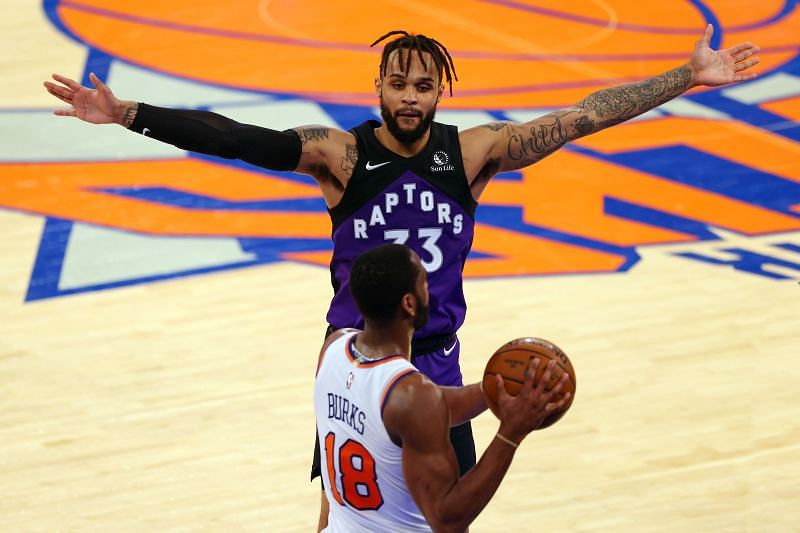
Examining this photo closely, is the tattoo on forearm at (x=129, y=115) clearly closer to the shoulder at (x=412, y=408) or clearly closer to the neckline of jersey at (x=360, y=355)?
the neckline of jersey at (x=360, y=355)

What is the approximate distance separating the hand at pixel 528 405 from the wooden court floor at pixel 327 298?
2618mm

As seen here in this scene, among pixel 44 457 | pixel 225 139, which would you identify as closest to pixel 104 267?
pixel 44 457

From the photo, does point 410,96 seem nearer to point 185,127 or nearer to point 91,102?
point 185,127

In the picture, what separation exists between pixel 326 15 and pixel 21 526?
31.4 feet

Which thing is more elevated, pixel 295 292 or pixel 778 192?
pixel 778 192

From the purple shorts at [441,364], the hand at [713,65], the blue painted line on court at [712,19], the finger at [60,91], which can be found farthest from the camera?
the blue painted line on court at [712,19]

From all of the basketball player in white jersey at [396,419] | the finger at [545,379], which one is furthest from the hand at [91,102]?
the finger at [545,379]

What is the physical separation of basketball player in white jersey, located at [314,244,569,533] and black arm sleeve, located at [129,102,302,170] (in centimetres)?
92

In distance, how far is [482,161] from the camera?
543cm

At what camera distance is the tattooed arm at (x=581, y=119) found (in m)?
5.47

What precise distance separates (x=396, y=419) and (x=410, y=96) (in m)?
1.58

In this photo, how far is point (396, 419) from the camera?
408 cm

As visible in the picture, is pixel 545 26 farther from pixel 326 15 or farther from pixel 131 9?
pixel 131 9

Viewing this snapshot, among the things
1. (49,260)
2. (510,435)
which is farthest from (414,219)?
(49,260)
